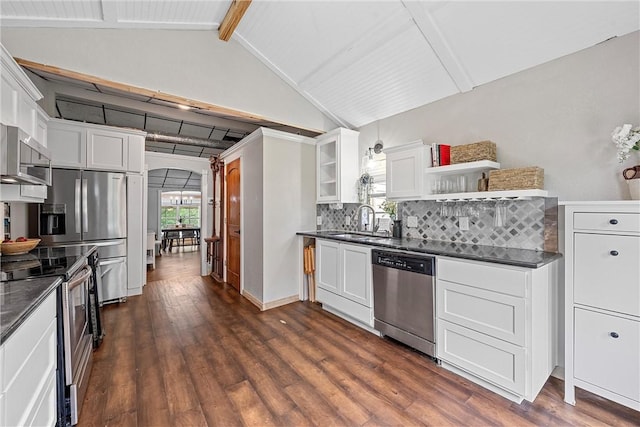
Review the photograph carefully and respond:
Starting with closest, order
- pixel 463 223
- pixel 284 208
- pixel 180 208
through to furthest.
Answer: pixel 463 223
pixel 284 208
pixel 180 208

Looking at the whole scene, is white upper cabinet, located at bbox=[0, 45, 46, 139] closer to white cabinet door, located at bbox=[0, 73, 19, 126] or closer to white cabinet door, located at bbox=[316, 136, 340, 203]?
white cabinet door, located at bbox=[0, 73, 19, 126]

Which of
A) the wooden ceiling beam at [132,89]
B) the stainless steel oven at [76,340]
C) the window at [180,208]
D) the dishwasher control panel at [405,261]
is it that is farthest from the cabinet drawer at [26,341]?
the window at [180,208]

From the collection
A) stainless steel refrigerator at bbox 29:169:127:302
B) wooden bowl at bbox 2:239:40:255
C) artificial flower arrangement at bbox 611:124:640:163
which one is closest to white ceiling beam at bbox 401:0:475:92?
artificial flower arrangement at bbox 611:124:640:163

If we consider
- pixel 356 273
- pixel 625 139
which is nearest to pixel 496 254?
pixel 625 139

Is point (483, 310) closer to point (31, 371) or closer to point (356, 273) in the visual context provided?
point (356, 273)

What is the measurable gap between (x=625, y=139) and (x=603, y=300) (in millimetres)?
1033

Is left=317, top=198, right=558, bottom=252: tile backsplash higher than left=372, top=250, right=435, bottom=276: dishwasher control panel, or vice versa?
left=317, top=198, right=558, bottom=252: tile backsplash

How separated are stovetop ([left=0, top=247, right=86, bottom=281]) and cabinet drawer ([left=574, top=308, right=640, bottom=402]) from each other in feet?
10.5

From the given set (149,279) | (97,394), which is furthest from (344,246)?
(149,279)

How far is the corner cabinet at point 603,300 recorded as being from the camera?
5.36ft

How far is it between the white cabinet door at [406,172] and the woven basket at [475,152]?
0.30 m

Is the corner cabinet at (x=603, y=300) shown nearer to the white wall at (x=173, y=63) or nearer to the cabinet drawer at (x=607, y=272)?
the cabinet drawer at (x=607, y=272)

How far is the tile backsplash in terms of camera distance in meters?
2.21

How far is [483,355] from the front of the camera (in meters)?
1.98
